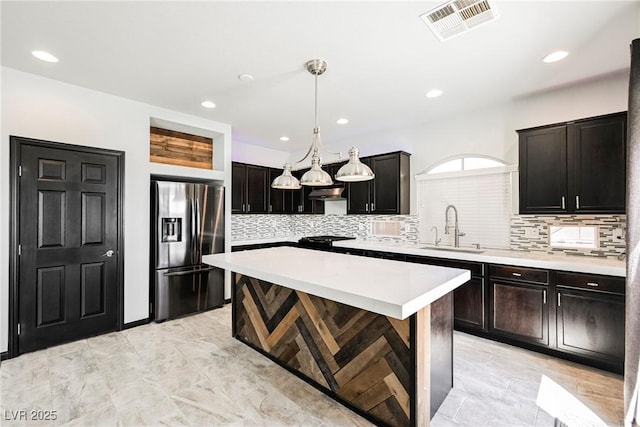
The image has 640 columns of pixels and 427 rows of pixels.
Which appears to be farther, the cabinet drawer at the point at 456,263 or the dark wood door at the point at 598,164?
the cabinet drawer at the point at 456,263

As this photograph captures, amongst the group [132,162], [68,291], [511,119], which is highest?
[511,119]

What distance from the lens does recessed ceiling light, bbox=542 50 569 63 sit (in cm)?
240

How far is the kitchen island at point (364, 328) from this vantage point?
1.69m

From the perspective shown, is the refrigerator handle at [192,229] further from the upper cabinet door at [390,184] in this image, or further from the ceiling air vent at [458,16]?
the ceiling air vent at [458,16]

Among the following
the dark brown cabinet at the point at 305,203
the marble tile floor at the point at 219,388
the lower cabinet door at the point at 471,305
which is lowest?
the marble tile floor at the point at 219,388

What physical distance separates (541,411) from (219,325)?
319 centimetres

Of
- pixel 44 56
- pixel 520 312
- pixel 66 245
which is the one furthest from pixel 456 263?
pixel 44 56

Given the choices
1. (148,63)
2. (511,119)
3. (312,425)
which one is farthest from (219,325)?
(511,119)

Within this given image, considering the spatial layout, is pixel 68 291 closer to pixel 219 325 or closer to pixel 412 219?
pixel 219 325

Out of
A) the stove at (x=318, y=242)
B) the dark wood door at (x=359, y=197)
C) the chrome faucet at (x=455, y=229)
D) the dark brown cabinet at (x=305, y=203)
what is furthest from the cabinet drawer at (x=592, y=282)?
the dark brown cabinet at (x=305, y=203)

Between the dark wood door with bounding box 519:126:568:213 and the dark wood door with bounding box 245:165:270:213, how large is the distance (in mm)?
3875

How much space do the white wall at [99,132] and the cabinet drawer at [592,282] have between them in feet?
14.6

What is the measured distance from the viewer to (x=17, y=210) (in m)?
2.74

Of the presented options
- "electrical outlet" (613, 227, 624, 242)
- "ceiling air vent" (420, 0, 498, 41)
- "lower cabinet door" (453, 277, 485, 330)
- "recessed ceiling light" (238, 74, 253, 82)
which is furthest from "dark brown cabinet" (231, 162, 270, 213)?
"electrical outlet" (613, 227, 624, 242)
